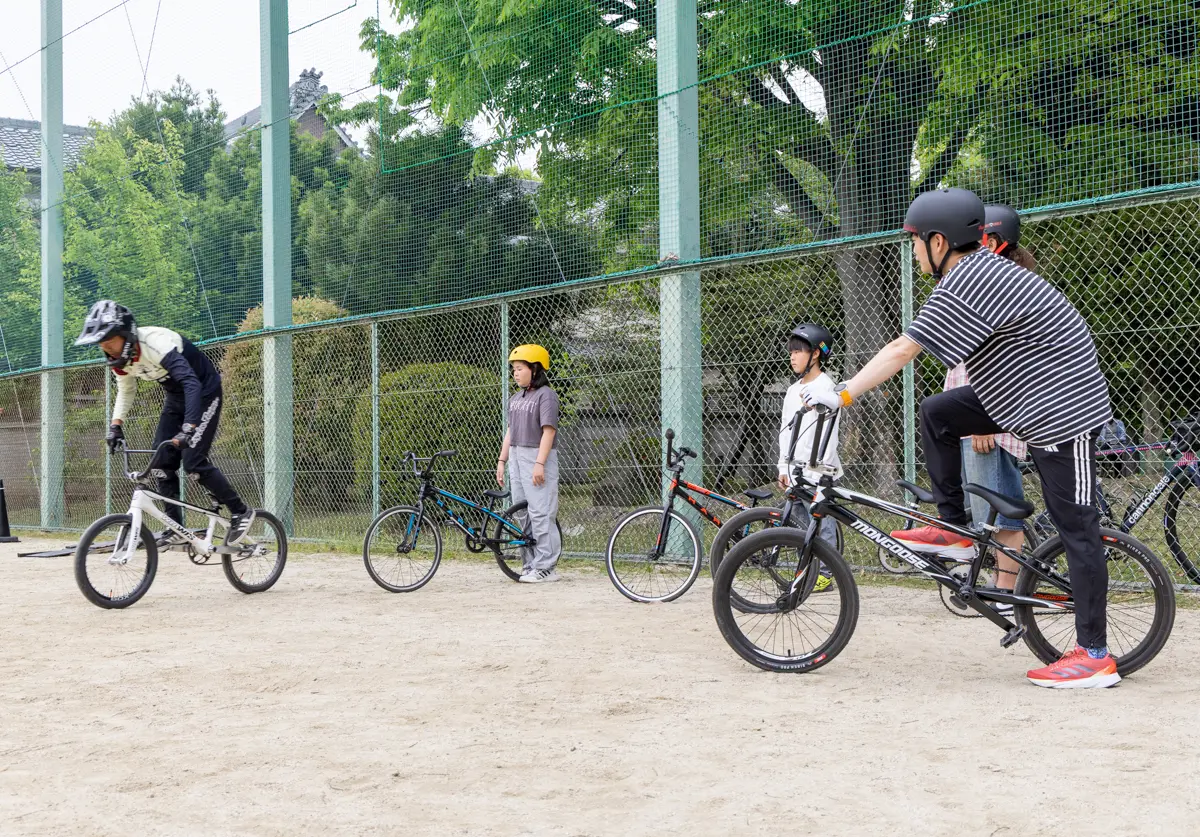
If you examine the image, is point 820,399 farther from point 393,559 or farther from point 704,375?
point 704,375

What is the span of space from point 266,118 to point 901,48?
274 inches

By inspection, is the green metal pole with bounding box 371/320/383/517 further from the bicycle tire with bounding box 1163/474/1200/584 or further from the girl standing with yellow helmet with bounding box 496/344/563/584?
the bicycle tire with bounding box 1163/474/1200/584

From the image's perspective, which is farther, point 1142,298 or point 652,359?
point 1142,298

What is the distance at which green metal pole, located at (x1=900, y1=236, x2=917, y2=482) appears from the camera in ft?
24.7

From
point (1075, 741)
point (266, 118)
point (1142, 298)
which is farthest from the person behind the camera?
point (266, 118)

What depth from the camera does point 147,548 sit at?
24.4 ft

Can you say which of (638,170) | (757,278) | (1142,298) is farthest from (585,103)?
(1142,298)

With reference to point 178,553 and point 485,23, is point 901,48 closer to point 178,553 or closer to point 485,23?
point 485,23

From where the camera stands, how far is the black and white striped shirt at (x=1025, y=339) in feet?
14.6

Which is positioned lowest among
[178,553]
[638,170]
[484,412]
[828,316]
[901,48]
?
[178,553]

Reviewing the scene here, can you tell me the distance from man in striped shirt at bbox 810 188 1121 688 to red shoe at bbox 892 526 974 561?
0.39 m

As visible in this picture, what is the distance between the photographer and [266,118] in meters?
13.5

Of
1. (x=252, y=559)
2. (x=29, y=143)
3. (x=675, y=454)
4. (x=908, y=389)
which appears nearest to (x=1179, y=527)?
(x=908, y=389)

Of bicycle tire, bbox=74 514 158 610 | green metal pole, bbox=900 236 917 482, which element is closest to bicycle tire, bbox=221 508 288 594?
bicycle tire, bbox=74 514 158 610
